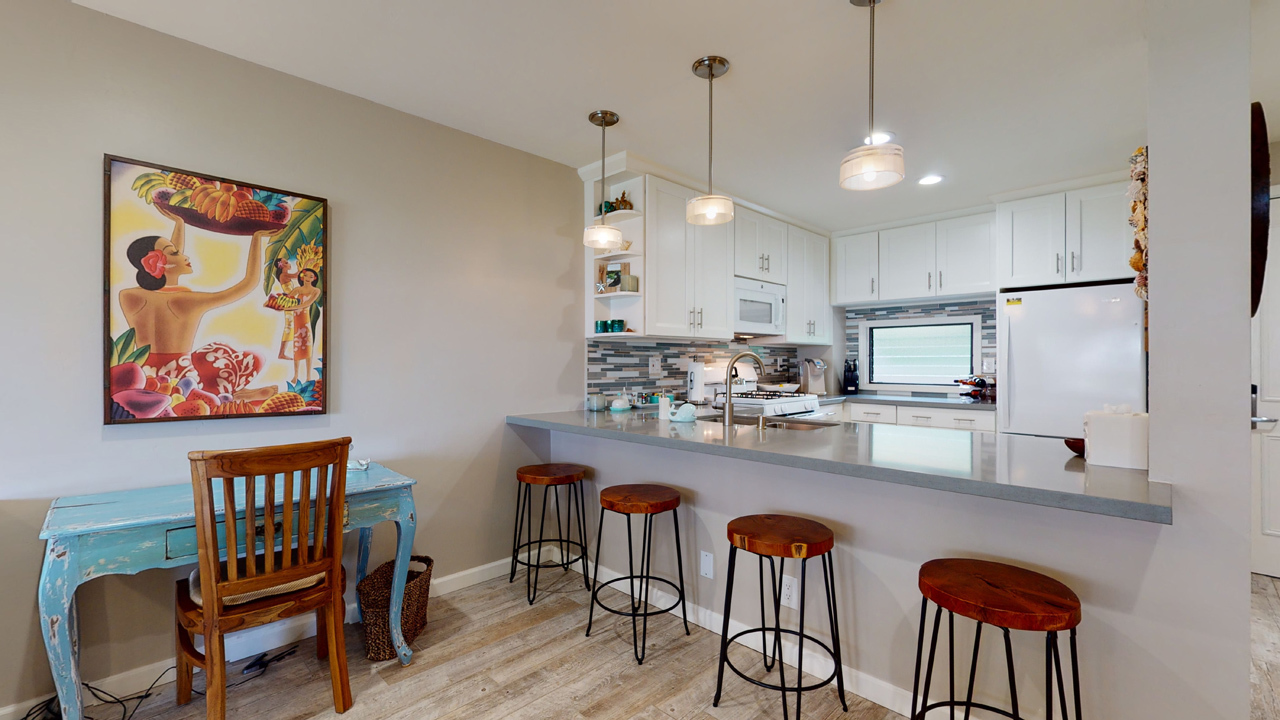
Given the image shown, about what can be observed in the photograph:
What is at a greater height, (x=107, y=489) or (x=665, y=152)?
(x=665, y=152)

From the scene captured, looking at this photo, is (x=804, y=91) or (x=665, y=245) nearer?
(x=804, y=91)

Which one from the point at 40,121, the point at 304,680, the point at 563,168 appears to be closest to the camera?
the point at 40,121

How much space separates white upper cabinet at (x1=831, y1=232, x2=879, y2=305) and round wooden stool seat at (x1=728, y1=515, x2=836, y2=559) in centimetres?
329

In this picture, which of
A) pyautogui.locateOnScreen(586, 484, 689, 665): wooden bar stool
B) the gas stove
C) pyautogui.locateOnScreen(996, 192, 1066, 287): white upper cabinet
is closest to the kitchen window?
pyautogui.locateOnScreen(996, 192, 1066, 287): white upper cabinet

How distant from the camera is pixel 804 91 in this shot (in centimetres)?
240


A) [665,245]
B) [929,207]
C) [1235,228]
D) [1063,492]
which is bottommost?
[1063,492]

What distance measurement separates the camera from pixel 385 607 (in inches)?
89.2

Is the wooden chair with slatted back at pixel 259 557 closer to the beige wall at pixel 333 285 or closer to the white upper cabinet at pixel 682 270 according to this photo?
the beige wall at pixel 333 285

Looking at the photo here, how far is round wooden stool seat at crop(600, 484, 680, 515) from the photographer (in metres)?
2.27

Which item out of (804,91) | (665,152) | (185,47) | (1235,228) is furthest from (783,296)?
(185,47)

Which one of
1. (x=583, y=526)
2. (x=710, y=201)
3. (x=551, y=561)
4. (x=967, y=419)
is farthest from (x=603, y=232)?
(x=967, y=419)

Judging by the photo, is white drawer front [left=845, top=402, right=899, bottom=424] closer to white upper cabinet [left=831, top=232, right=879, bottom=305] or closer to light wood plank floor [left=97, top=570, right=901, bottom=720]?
white upper cabinet [left=831, top=232, right=879, bottom=305]

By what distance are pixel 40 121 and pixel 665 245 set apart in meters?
2.69

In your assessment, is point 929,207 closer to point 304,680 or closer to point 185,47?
point 185,47
